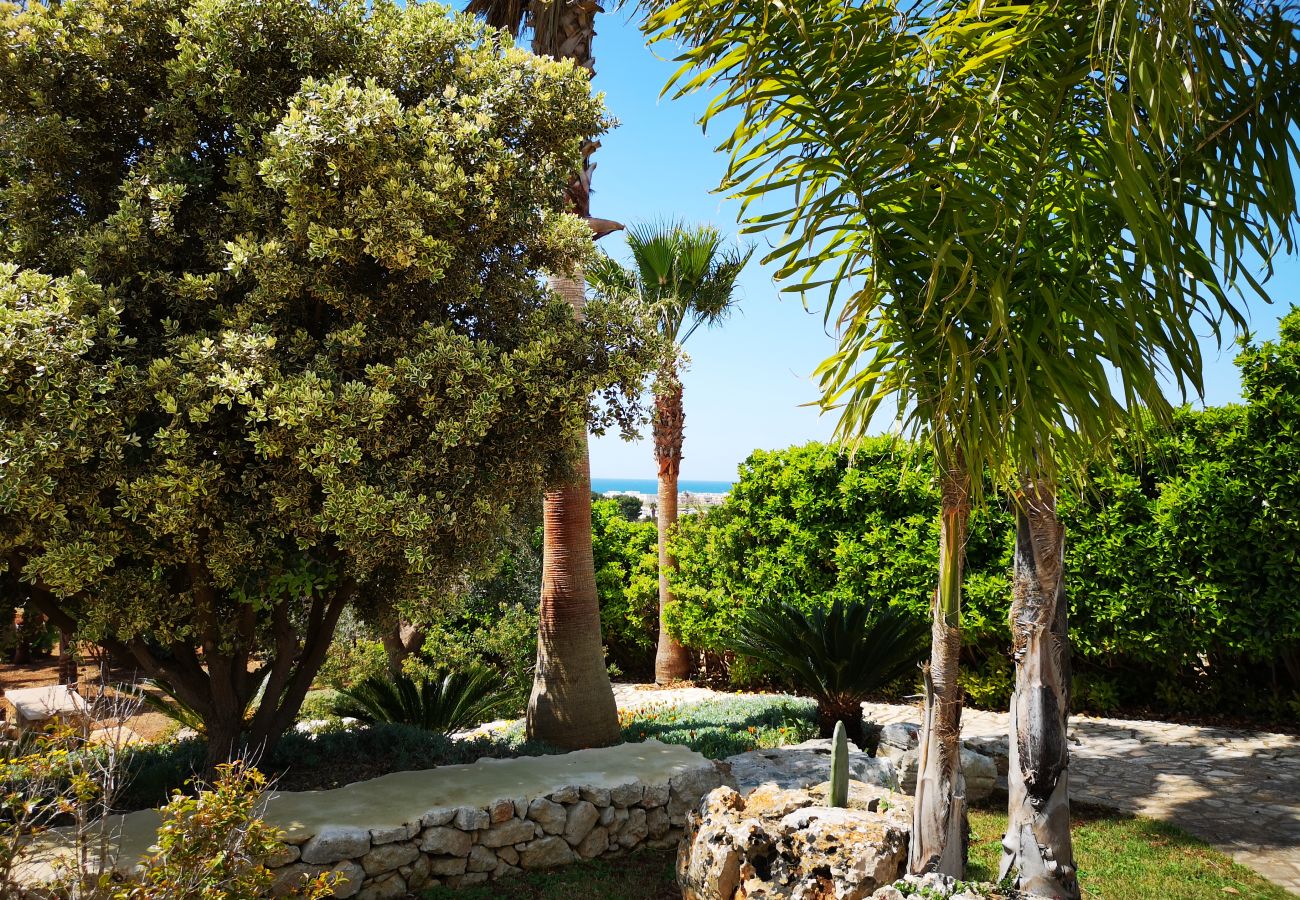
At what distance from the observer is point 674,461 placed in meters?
13.6

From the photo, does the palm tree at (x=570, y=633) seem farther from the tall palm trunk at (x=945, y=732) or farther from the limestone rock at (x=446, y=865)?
the tall palm trunk at (x=945, y=732)

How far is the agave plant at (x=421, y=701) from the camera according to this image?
8.07 meters

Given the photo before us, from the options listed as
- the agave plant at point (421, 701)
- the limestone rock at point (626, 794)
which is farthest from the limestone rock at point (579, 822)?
the agave plant at point (421, 701)

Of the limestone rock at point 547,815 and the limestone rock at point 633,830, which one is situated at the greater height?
the limestone rock at point 547,815

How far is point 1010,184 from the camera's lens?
315 cm

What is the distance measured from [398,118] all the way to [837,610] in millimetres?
5823

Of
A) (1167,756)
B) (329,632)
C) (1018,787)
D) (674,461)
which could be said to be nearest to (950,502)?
(1018,787)

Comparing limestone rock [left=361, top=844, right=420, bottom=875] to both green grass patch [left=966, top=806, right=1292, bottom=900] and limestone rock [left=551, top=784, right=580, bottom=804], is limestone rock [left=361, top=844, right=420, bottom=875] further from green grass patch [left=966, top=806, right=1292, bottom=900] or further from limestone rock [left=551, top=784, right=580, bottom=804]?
green grass patch [left=966, top=806, right=1292, bottom=900]

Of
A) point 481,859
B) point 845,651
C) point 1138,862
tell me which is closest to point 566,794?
point 481,859

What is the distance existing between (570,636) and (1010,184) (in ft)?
19.7

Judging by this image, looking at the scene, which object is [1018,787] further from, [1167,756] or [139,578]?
[139,578]

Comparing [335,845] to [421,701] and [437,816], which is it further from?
[421,701]

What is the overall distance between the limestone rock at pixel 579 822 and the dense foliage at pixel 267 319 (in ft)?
6.39

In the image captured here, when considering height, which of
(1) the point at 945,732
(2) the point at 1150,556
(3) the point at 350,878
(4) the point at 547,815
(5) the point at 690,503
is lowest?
(3) the point at 350,878
